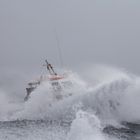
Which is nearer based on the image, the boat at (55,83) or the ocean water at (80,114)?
the ocean water at (80,114)

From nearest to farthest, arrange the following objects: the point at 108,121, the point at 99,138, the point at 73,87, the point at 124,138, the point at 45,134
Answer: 1. the point at 99,138
2. the point at 124,138
3. the point at 45,134
4. the point at 108,121
5. the point at 73,87

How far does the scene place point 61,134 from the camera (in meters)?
27.0

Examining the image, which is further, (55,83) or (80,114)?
(55,83)

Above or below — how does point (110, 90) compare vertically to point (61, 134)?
above

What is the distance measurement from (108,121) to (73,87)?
14309 mm

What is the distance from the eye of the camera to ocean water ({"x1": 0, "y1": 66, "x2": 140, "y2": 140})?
80.6 feet

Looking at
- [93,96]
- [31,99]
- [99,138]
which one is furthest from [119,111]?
[31,99]

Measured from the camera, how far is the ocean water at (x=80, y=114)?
968 inches

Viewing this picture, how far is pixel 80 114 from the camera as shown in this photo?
80.2 ft

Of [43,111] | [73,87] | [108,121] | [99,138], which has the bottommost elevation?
[99,138]

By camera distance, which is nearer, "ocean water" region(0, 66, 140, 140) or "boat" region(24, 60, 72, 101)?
"ocean water" region(0, 66, 140, 140)

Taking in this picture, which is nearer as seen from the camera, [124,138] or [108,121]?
[124,138]

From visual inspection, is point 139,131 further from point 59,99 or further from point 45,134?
point 59,99

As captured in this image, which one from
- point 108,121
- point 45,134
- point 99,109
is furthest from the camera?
point 99,109
